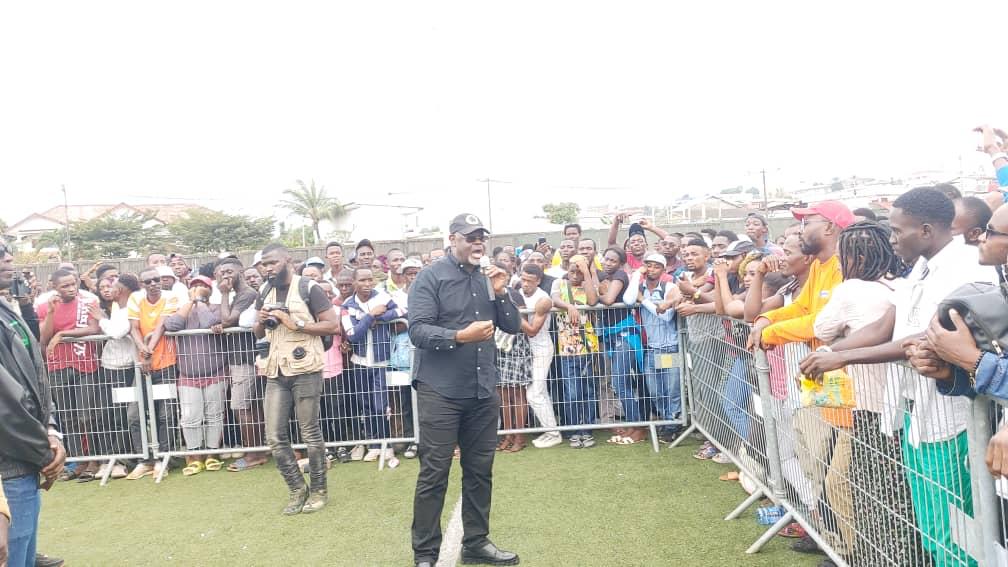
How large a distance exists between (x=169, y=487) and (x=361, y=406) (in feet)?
6.60

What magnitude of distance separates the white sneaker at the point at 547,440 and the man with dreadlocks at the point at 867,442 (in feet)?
12.2

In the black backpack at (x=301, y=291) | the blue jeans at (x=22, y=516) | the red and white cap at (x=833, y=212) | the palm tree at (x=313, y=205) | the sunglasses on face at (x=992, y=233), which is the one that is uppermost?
the palm tree at (x=313, y=205)

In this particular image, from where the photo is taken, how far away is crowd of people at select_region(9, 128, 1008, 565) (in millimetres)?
4062

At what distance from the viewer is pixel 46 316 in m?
7.03

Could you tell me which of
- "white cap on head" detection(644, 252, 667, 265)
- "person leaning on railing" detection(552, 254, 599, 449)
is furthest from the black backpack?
"white cap on head" detection(644, 252, 667, 265)

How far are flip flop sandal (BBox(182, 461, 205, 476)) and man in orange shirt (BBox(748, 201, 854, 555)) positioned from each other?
18.9 ft

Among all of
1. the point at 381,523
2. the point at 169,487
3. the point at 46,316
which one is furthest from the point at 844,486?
the point at 46,316

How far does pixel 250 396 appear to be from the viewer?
727 cm

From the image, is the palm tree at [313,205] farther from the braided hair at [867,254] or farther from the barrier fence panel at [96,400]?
the braided hair at [867,254]

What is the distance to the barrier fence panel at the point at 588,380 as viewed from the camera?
23.4ft

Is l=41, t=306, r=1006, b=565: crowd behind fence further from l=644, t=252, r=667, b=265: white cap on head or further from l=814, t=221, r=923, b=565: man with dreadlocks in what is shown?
l=814, t=221, r=923, b=565: man with dreadlocks

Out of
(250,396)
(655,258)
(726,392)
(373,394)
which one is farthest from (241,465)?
(726,392)

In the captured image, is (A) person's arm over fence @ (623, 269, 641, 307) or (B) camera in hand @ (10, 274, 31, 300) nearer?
(B) camera in hand @ (10, 274, 31, 300)

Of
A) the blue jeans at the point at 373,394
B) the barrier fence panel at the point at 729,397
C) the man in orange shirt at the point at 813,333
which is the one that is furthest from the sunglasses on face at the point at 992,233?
the blue jeans at the point at 373,394
